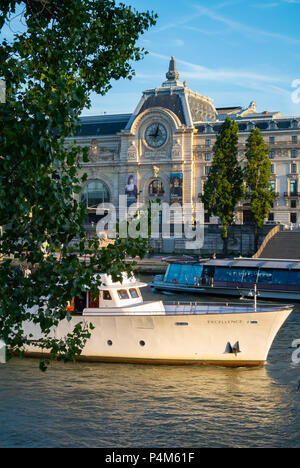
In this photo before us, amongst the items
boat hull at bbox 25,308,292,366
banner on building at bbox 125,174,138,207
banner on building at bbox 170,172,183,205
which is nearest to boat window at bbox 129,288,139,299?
boat hull at bbox 25,308,292,366

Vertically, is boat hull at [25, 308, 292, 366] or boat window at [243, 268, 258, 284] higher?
boat window at [243, 268, 258, 284]

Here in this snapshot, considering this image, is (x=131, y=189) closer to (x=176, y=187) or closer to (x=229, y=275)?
(x=176, y=187)

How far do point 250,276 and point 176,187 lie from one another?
161 feet

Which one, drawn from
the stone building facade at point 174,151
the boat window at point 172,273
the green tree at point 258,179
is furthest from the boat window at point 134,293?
the stone building facade at point 174,151

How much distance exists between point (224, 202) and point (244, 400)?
5327cm

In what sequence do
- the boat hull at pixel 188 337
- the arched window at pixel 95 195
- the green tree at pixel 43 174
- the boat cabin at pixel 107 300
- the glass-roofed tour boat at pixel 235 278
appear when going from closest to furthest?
1. the green tree at pixel 43 174
2. the boat hull at pixel 188 337
3. the boat cabin at pixel 107 300
4. the glass-roofed tour boat at pixel 235 278
5. the arched window at pixel 95 195

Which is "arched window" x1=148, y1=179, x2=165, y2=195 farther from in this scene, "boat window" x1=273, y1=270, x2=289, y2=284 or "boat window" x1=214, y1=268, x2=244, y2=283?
"boat window" x1=273, y1=270, x2=289, y2=284

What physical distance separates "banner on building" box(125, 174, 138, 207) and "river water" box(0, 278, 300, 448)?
75.7 m

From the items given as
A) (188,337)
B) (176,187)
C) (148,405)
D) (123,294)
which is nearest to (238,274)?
(123,294)

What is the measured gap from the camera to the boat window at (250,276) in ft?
167

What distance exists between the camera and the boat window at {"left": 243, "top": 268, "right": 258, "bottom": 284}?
51.0 meters

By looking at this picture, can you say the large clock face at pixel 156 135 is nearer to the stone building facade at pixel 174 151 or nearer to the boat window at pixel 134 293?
the stone building facade at pixel 174 151

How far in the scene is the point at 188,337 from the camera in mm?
26000

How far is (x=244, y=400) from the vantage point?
22.1 meters
